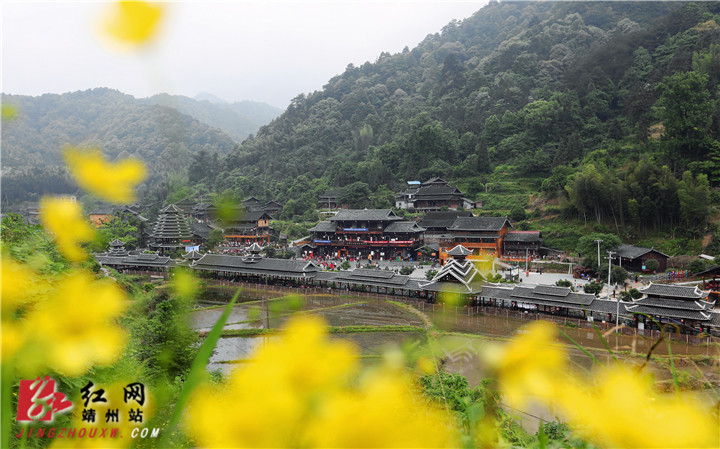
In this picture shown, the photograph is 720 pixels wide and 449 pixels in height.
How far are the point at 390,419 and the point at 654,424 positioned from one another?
442mm

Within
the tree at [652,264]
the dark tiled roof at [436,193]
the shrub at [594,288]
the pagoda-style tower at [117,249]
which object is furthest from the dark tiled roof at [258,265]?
the tree at [652,264]

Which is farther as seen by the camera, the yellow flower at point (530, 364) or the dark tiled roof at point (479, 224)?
the dark tiled roof at point (479, 224)

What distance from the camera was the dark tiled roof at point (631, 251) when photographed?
68.7ft

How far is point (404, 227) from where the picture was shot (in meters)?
29.5

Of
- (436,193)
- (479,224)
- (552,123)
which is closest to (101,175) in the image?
(479,224)

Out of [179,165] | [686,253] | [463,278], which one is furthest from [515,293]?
[179,165]

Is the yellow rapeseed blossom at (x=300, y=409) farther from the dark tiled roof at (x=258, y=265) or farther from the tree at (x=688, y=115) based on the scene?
the tree at (x=688, y=115)

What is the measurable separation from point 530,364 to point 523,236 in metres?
26.9

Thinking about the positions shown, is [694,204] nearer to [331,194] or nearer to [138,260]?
[331,194]

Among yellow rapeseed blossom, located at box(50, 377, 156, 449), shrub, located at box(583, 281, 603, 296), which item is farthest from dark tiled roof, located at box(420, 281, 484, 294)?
yellow rapeseed blossom, located at box(50, 377, 156, 449)

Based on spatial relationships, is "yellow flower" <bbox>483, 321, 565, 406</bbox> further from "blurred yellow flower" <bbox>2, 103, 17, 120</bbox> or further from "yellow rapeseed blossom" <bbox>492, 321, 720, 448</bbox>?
"blurred yellow flower" <bbox>2, 103, 17, 120</bbox>

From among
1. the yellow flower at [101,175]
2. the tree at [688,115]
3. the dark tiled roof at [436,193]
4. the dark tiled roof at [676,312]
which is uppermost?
the tree at [688,115]

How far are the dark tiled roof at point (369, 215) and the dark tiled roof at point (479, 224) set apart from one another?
491 centimetres

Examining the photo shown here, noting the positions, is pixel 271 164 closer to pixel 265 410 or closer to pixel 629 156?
pixel 629 156
